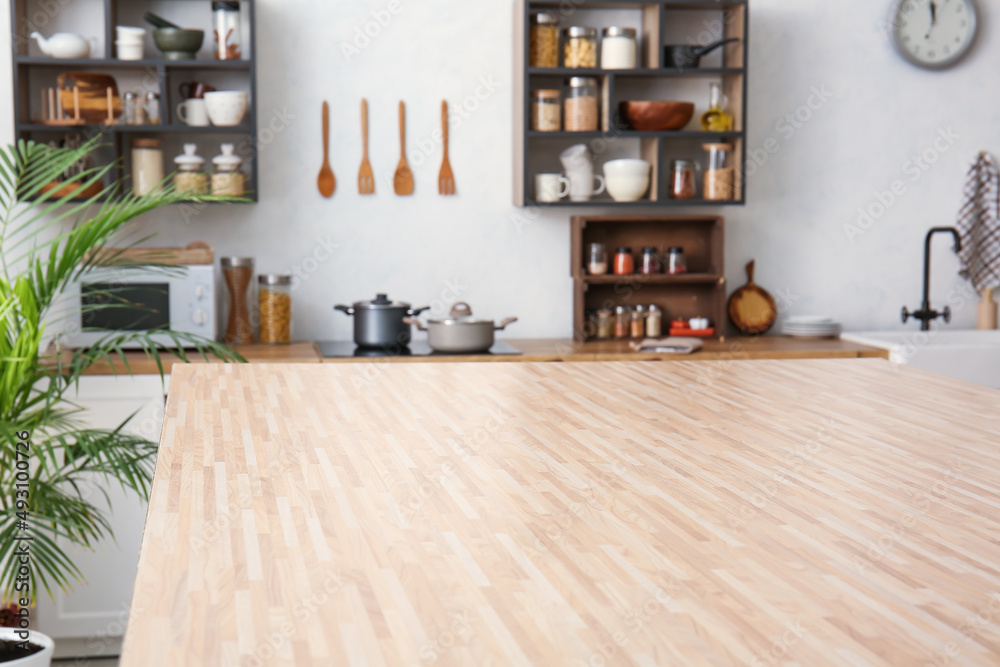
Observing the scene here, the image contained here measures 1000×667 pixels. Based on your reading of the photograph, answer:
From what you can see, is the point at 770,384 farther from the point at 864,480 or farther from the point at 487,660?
the point at 487,660

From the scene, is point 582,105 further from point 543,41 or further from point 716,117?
point 716,117

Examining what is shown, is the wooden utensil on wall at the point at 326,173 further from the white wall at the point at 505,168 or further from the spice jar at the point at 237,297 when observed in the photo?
the spice jar at the point at 237,297

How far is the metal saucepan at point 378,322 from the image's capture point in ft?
11.4

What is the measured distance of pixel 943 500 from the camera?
866 millimetres

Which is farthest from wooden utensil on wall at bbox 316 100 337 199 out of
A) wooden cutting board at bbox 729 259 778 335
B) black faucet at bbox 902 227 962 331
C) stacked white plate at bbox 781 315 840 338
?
black faucet at bbox 902 227 962 331

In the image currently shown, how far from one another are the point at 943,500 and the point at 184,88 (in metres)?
3.21

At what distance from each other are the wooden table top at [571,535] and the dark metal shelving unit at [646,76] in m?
2.39

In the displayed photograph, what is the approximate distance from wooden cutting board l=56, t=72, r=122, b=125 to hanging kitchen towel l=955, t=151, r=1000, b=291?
3.23m

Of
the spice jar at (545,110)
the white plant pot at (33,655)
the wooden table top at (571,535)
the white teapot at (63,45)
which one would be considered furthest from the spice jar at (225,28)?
the wooden table top at (571,535)

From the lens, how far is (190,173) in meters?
3.45

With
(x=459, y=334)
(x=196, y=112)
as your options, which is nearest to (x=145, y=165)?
(x=196, y=112)

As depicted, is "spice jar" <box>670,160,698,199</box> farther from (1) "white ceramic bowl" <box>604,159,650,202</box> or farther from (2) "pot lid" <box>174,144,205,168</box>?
(2) "pot lid" <box>174,144,205,168</box>

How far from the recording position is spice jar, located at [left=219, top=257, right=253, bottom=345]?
3.56m

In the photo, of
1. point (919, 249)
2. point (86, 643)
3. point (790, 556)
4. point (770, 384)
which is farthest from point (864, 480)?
point (919, 249)
